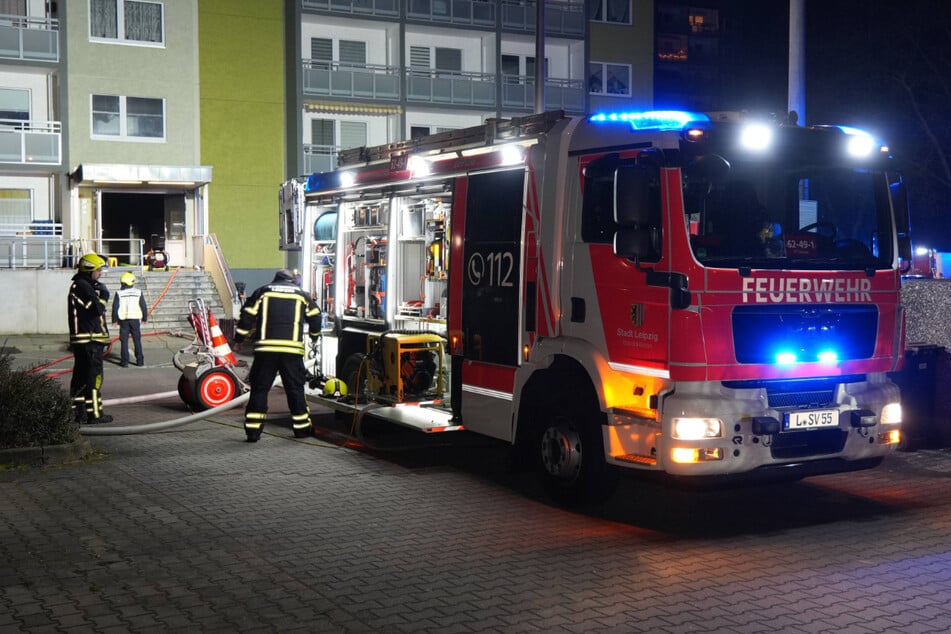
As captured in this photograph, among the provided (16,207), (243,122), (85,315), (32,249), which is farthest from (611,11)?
(85,315)

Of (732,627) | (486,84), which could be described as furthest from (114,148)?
(732,627)

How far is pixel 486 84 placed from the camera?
40031 mm

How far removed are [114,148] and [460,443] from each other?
26.3 metres

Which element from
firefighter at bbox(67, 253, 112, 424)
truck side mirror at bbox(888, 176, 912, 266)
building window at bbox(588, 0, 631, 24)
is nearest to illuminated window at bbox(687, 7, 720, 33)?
building window at bbox(588, 0, 631, 24)

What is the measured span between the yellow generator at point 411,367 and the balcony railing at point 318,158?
27326mm

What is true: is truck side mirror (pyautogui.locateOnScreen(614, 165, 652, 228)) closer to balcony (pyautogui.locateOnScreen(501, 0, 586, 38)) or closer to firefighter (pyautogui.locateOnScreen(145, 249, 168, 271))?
firefighter (pyautogui.locateOnScreen(145, 249, 168, 271))

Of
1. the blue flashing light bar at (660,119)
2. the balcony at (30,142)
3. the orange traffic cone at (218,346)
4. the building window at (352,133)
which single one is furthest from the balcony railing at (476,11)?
the blue flashing light bar at (660,119)

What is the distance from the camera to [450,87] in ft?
129

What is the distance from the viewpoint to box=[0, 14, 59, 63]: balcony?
32.6 metres

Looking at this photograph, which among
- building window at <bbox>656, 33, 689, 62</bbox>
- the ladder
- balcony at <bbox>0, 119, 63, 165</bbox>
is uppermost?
building window at <bbox>656, 33, 689, 62</bbox>

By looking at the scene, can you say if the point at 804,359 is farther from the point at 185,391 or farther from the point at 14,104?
the point at 14,104

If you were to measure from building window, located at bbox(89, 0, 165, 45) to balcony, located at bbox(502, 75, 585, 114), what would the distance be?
12.8 metres

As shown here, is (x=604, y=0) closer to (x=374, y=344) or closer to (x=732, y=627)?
(x=374, y=344)

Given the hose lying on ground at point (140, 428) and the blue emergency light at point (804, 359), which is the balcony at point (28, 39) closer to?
the hose lying on ground at point (140, 428)
